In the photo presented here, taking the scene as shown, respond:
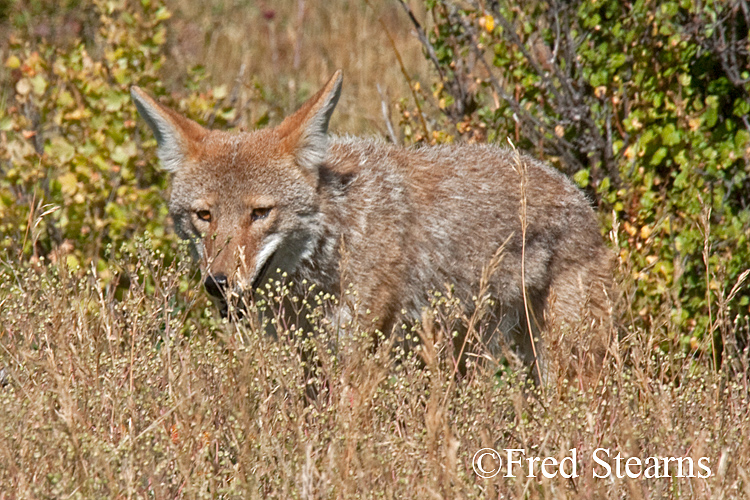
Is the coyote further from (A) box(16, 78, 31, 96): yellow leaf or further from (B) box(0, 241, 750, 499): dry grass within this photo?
(A) box(16, 78, 31, 96): yellow leaf

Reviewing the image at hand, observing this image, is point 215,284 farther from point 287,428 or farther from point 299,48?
point 299,48

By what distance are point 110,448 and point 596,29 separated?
434 cm

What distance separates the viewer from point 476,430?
3455 mm

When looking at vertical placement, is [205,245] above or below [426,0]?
below

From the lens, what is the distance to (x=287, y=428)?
3.44 metres

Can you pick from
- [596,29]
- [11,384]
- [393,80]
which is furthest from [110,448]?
[393,80]

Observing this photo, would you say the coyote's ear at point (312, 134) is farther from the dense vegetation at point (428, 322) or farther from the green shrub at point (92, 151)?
the green shrub at point (92, 151)

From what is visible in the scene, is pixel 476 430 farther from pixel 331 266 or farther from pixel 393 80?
pixel 393 80

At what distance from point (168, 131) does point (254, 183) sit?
665 millimetres

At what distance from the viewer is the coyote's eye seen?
4535mm

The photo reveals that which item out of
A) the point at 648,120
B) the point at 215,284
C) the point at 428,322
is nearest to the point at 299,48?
the point at 648,120

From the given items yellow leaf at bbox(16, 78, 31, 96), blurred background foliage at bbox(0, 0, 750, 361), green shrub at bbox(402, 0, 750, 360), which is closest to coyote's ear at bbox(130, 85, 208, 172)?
blurred background foliage at bbox(0, 0, 750, 361)

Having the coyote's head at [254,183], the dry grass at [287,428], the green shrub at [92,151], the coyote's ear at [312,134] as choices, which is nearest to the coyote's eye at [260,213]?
the coyote's head at [254,183]

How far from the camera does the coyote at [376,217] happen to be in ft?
14.9
